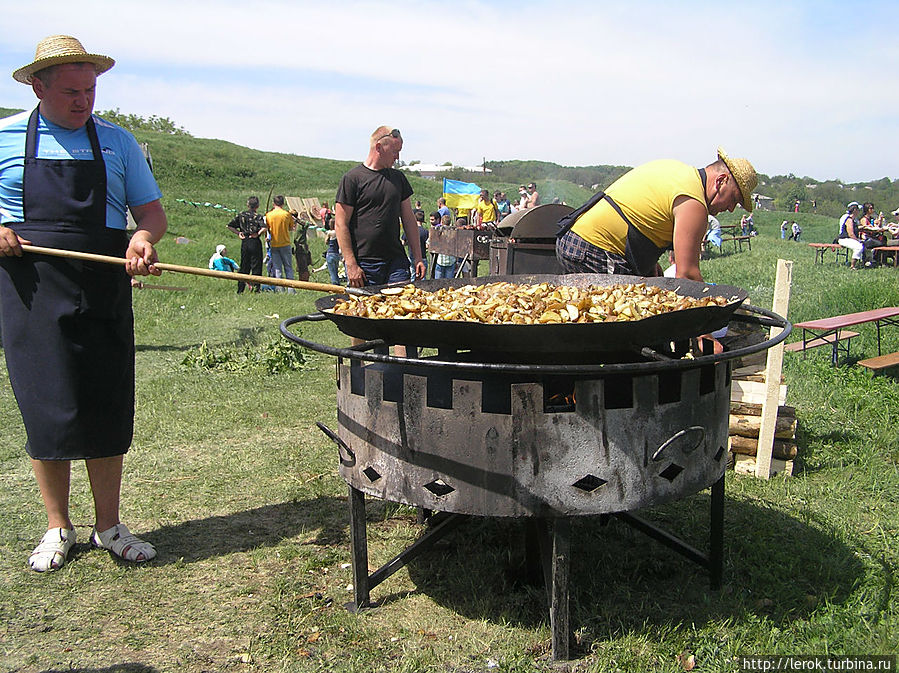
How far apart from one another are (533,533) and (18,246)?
8.42ft

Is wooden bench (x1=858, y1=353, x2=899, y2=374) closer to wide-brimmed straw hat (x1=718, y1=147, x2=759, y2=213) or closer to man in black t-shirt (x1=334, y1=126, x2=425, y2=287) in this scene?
wide-brimmed straw hat (x1=718, y1=147, x2=759, y2=213)

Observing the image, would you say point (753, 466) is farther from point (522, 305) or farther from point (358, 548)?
point (358, 548)

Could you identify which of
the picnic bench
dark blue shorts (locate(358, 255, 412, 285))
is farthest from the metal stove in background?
dark blue shorts (locate(358, 255, 412, 285))

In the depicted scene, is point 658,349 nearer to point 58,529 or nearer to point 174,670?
point 174,670

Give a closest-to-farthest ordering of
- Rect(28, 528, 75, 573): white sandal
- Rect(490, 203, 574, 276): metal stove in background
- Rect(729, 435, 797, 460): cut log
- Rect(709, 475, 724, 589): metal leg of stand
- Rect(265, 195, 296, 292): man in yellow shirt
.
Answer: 1. Rect(709, 475, 724, 589): metal leg of stand
2. Rect(28, 528, 75, 573): white sandal
3. Rect(729, 435, 797, 460): cut log
4. Rect(490, 203, 574, 276): metal stove in background
5. Rect(265, 195, 296, 292): man in yellow shirt

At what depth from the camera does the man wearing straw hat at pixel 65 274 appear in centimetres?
320

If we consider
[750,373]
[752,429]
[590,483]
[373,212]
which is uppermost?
[373,212]

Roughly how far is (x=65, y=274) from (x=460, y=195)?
17.9m

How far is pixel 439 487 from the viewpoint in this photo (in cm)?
265

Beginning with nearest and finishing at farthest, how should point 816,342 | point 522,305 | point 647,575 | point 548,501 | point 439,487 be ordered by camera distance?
point 548,501 → point 439,487 → point 522,305 → point 647,575 → point 816,342

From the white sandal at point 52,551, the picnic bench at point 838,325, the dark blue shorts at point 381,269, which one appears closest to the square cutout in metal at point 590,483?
the white sandal at point 52,551

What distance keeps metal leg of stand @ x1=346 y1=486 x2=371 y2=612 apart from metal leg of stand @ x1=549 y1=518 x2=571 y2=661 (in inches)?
32.2

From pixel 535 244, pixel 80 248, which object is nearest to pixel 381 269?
pixel 80 248

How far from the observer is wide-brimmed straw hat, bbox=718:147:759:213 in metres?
3.78
